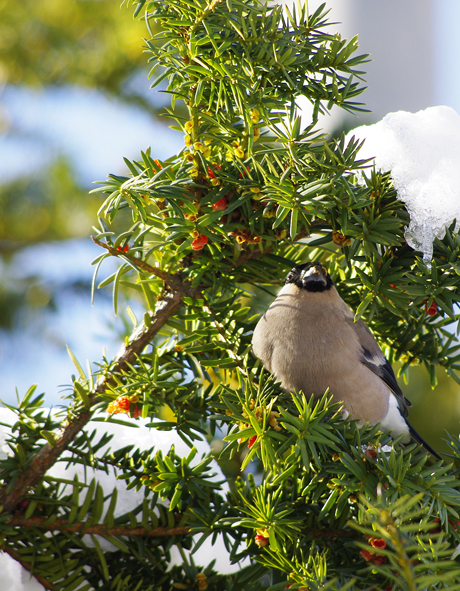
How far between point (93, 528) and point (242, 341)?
0.26 metres

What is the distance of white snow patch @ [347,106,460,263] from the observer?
478 mm

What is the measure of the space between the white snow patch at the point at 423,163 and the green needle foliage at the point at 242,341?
14 millimetres

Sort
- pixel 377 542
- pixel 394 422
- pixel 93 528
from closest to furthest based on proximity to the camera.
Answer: pixel 377 542 → pixel 93 528 → pixel 394 422

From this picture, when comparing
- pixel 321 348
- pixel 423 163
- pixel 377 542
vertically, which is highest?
pixel 423 163

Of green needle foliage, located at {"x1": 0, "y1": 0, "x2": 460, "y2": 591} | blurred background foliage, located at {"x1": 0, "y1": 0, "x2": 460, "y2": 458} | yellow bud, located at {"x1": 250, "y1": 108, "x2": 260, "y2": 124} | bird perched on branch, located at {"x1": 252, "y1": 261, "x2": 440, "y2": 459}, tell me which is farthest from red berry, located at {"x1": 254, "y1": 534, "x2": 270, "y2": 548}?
blurred background foliage, located at {"x1": 0, "y1": 0, "x2": 460, "y2": 458}

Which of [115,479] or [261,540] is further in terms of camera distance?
[115,479]

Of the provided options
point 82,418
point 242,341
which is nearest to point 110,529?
point 82,418

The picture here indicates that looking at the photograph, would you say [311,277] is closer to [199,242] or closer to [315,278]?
[315,278]

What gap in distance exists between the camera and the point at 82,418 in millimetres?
555

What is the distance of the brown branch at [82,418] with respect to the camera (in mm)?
536

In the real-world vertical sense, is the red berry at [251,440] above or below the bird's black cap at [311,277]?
below

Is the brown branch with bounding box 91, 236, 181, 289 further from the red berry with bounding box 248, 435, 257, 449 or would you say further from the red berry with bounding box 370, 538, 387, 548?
the red berry with bounding box 370, 538, 387, 548

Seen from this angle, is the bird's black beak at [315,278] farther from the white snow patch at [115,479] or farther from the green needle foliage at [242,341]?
the white snow patch at [115,479]

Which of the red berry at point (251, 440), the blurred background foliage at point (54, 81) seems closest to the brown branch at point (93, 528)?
the red berry at point (251, 440)
